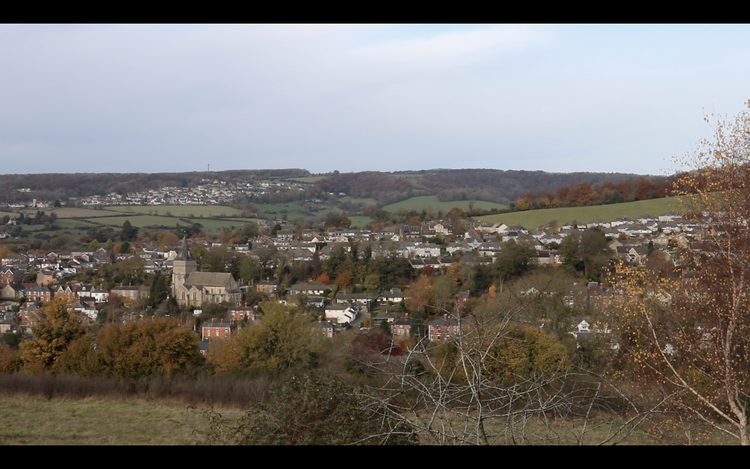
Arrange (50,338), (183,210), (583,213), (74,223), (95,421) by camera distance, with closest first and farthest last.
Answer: (95,421), (50,338), (583,213), (74,223), (183,210)

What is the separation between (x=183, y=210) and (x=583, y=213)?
121 ft

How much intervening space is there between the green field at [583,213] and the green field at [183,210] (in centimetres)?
2719

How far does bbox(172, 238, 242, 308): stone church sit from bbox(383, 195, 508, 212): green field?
24.9 meters

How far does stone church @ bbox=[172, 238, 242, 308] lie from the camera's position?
99.5ft

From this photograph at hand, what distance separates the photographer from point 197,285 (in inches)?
1241

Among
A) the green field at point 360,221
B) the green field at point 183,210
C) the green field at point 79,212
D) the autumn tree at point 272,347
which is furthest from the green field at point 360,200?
the autumn tree at point 272,347

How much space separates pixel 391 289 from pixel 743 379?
24.1 metres

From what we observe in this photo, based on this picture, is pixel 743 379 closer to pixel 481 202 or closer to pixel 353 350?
pixel 353 350

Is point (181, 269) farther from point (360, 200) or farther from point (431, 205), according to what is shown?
point (360, 200)

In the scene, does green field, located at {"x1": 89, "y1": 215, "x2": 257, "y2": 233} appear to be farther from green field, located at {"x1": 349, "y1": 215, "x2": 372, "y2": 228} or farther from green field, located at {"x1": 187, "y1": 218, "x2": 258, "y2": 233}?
green field, located at {"x1": 349, "y1": 215, "x2": 372, "y2": 228}

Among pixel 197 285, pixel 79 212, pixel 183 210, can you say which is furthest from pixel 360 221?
pixel 79 212

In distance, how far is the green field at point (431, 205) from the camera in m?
53.1

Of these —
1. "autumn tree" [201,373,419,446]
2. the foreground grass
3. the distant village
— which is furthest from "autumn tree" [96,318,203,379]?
"autumn tree" [201,373,419,446]
